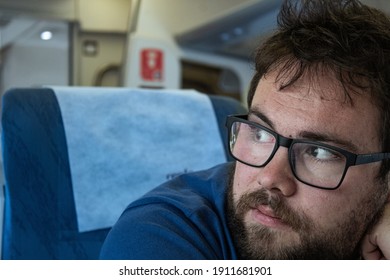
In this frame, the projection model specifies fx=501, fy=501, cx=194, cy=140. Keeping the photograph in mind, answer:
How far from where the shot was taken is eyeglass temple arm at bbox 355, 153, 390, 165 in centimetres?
97

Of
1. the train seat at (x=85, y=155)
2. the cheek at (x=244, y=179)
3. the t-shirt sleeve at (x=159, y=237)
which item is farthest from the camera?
the train seat at (x=85, y=155)

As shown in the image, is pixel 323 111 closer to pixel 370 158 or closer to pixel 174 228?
pixel 370 158

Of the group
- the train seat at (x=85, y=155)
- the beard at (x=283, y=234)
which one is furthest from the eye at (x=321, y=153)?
the train seat at (x=85, y=155)

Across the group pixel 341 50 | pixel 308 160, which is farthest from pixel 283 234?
pixel 341 50

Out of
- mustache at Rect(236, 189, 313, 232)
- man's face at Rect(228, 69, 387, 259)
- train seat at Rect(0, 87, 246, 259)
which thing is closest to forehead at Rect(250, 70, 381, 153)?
man's face at Rect(228, 69, 387, 259)

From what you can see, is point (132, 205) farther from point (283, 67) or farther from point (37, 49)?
point (37, 49)

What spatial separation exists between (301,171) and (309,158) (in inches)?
1.1

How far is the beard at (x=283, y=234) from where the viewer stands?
0.92 metres

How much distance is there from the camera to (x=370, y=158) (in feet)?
3.27

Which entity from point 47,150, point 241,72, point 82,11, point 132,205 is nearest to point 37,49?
point 82,11

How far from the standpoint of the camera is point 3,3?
3895 mm

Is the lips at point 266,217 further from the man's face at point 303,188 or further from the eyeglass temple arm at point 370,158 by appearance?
the eyeglass temple arm at point 370,158

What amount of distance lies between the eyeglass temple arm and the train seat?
1.89 ft
